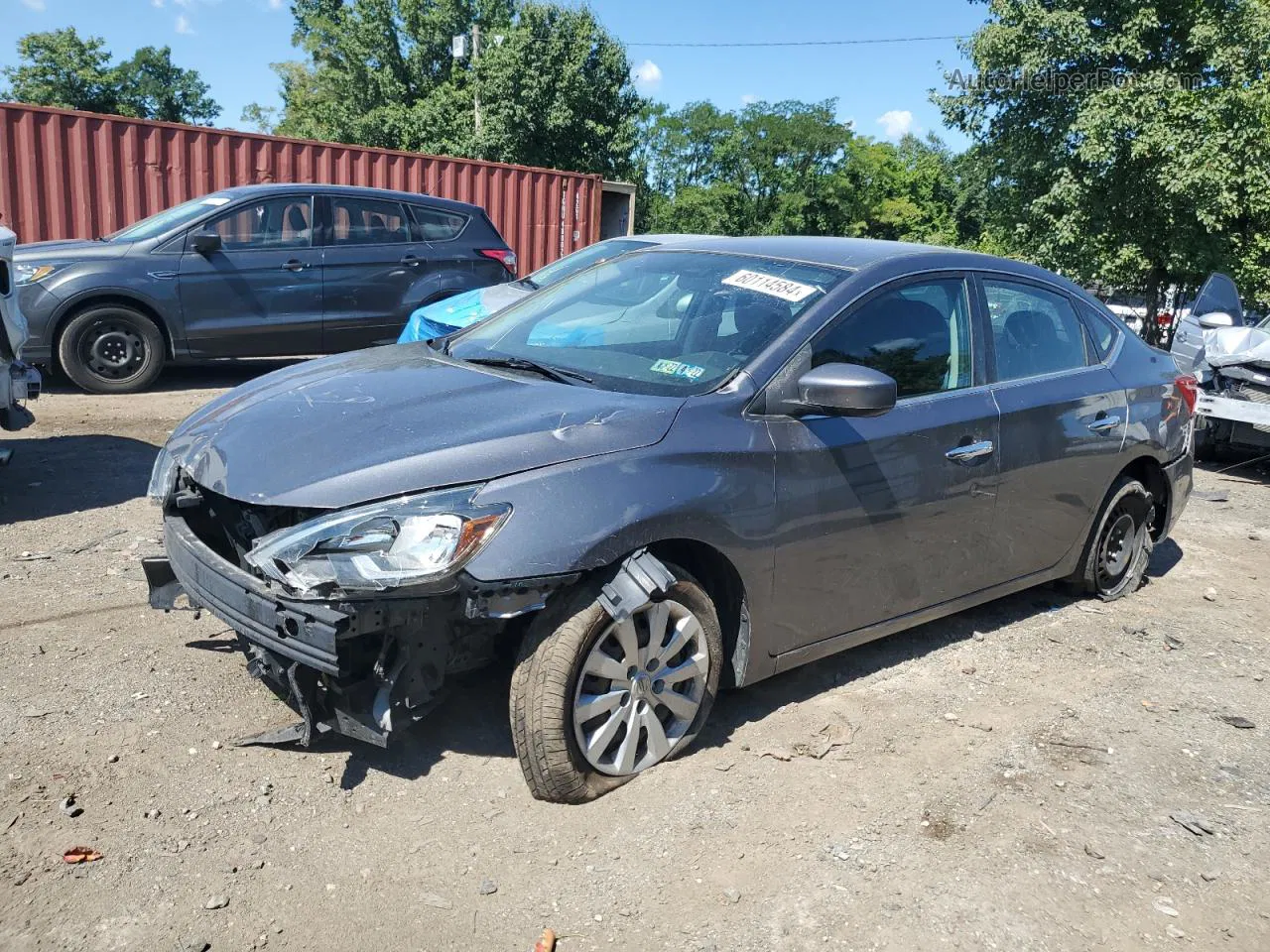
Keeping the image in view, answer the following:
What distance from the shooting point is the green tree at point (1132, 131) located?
13141 mm

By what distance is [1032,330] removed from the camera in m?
4.74

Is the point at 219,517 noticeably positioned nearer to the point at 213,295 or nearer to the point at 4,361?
the point at 4,361

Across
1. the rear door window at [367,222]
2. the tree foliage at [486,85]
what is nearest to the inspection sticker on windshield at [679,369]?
the rear door window at [367,222]

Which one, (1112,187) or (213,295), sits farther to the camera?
(1112,187)

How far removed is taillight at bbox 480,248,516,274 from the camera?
11.0 m

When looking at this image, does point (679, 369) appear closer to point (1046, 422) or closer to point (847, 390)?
point (847, 390)

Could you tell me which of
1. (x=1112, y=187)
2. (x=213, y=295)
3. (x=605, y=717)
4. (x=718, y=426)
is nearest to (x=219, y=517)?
(x=605, y=717)

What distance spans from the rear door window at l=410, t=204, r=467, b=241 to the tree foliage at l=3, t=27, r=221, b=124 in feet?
153

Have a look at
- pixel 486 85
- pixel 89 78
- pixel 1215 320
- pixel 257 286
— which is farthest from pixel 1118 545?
pixel 89 78

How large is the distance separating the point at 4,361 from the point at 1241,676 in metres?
6.27

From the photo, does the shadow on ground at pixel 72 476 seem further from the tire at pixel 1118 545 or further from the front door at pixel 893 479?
the tire at pixel 1118 545

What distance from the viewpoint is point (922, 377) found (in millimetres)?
4145

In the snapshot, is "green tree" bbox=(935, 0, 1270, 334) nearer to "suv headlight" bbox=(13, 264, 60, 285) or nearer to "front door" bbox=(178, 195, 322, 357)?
"front door" bbox=(178, 195, 322, 357)

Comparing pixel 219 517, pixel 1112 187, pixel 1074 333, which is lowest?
pixel 219 517
